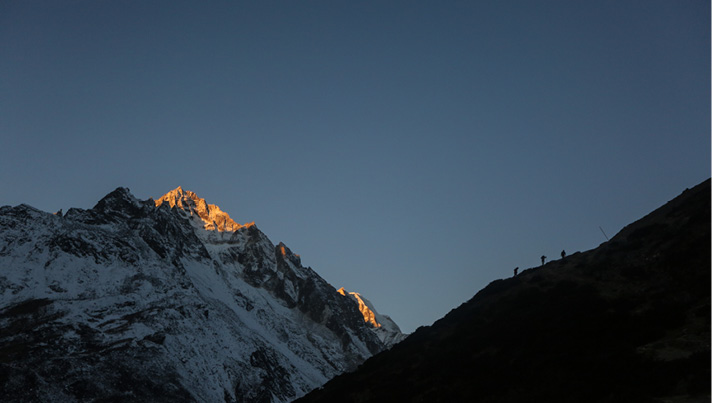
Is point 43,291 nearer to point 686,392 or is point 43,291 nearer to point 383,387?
point 383,387

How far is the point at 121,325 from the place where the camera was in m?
104

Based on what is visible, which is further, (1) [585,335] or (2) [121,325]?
(2) [121,325]

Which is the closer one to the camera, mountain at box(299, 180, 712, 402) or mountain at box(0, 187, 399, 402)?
mountain at box(299, 180, 712, 402)

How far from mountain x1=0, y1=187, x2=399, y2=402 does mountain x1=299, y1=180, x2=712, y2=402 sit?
4452 cm

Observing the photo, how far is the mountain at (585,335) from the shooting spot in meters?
31.4

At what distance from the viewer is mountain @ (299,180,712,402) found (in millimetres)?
31406

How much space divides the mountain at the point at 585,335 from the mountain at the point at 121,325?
4452 cm

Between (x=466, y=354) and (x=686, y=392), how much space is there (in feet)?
76.3

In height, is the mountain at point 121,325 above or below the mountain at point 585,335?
above

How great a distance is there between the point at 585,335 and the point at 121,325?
3486 inches

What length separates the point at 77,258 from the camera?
12138 centimetres

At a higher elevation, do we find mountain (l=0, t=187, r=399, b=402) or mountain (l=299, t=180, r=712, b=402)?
mountain (l=0, t=187, r=399, b=402)

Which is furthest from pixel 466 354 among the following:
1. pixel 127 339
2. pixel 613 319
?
pixel 127 339

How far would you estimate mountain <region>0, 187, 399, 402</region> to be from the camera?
3398 inches
